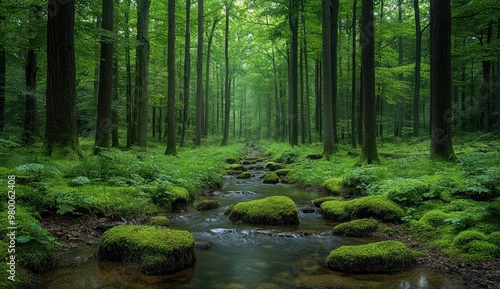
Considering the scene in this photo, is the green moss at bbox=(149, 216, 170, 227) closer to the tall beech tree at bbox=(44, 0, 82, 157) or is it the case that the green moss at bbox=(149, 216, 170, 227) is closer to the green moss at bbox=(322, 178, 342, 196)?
the tall beech tree at bbox=(44, 0, 82, 157)

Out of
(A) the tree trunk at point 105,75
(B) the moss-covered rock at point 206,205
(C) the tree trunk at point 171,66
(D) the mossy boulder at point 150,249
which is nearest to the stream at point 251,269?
(D) the mossy boulder at point 150,249

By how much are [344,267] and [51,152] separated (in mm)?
7827

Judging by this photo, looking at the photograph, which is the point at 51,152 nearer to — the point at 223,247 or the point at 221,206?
the point at 221,206

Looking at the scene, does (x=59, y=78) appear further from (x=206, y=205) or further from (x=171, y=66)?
(x=171, y=66)

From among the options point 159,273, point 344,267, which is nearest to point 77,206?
point 159,273

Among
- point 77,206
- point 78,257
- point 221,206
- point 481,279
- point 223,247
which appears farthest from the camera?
point 221,206

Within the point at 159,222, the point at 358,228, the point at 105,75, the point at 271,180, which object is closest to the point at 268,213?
the point at 358,228

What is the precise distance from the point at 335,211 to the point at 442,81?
6.30m

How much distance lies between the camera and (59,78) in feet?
25.9

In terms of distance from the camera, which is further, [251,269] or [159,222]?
[159,222]

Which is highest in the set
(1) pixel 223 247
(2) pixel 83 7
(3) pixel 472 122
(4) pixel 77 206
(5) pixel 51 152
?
(2) pixel 83 7

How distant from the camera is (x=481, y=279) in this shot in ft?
12.9

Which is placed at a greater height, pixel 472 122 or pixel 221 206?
pixel 472 122

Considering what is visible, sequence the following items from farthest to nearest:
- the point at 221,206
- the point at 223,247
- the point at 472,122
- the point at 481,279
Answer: the point at 472,122 → the point at 221,206 → the point at 223,247 → the point at 481,279
